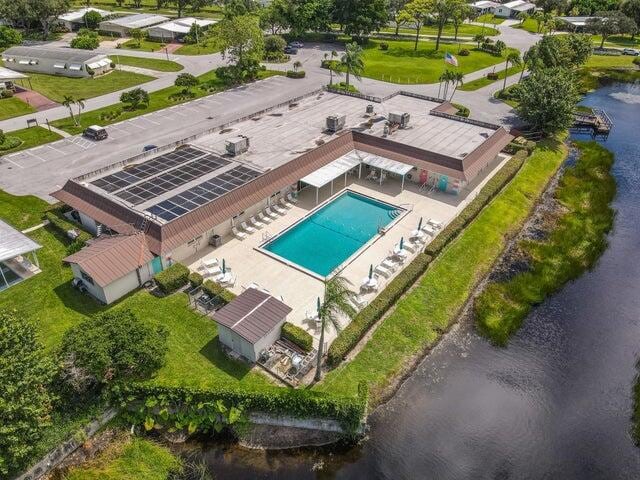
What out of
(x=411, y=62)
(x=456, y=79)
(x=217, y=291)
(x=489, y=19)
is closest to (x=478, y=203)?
(x=217, y=291)

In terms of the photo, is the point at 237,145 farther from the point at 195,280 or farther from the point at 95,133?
the point at 95,133

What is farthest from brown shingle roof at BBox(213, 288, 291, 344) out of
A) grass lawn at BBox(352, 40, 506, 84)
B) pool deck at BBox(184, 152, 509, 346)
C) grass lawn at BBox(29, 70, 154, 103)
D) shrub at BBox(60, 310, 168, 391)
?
grass lawn at BBox(352, 40, 506, 84)

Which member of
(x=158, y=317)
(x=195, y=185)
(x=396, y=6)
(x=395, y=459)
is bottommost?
(x=395, y=459)

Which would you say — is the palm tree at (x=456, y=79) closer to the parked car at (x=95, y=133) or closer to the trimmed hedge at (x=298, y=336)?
the parked car at (x=95, y=133)

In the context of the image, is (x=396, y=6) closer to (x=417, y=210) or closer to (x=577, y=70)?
(x=577, y=70)

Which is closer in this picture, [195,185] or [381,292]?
[381,292]

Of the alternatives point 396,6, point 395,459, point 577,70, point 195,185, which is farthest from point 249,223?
point 396,6
